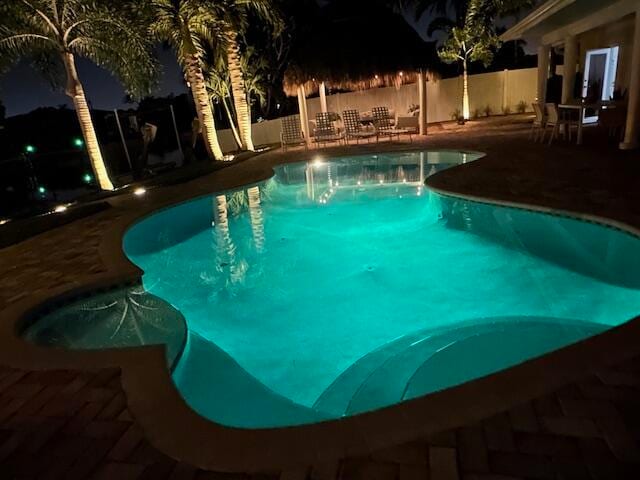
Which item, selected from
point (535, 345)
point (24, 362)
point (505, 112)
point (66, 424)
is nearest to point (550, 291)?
point (535, 345)

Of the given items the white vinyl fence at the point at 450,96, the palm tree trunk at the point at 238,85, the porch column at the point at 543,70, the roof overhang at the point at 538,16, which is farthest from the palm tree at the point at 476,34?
the palm tree trunk at the point at 238,85

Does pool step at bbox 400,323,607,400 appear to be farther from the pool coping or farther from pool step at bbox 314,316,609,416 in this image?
the pool coping

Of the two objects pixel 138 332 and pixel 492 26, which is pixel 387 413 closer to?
pixel 138 332

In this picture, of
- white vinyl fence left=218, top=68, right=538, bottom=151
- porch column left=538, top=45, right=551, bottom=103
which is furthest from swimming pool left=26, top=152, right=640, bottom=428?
white vinyl fence left=218, top=68, right=538, bottom=151

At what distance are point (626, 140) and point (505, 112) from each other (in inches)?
490

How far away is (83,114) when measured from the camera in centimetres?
1046

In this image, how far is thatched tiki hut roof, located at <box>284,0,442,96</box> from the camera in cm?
1527

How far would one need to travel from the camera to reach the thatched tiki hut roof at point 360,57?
15266 millimetres

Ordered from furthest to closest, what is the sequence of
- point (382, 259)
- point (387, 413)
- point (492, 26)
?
point (492, 26) < point (382, 259) < point (387, 413)

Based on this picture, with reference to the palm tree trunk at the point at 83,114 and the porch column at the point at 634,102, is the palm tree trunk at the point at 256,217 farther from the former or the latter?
the porch column at the point at 634,102

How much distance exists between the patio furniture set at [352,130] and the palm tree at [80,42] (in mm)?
5465

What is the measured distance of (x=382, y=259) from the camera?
253 inches

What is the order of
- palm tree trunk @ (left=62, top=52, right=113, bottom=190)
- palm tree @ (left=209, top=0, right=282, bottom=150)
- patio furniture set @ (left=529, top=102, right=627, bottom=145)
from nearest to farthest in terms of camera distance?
patio furniture set @ (left=529, top=102, right=627, bottom=145)
palm tree trunk @ (left=62, top=52, right=113, bottom=190)
palm tree @ (left=209, top=0, right=282, bottom=150)

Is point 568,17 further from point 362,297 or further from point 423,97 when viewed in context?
point 362,297
